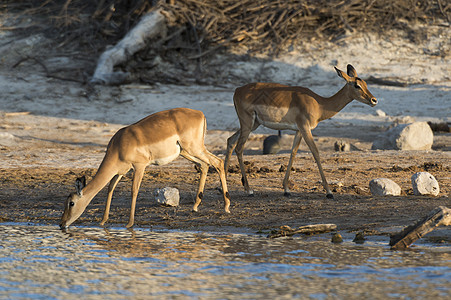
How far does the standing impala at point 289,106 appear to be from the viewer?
1041 centimetres

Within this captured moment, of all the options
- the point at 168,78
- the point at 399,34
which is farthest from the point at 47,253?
the point at 399,34

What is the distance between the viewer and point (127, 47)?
1816cm

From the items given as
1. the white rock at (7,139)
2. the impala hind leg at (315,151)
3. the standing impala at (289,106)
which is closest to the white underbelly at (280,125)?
the standing impala at (289,106)

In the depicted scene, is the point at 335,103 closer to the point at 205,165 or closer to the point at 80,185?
the point at 205,165

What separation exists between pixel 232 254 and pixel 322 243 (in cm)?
102

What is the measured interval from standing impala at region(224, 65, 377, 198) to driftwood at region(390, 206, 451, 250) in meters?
3.24

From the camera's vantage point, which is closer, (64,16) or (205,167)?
(205,167)

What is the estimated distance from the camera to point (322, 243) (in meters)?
7.59

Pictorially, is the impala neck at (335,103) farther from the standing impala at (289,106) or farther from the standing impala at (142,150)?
the standing impala at (142,150)

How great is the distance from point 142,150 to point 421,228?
3.50 metres

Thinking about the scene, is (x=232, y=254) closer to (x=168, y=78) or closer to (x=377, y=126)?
(x=377, y=126)

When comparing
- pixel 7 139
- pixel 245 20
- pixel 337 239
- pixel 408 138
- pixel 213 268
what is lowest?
pixel 213 268

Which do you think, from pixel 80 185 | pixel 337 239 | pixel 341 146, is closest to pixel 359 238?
pixel 337 239

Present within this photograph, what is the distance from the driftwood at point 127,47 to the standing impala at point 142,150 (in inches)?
341
